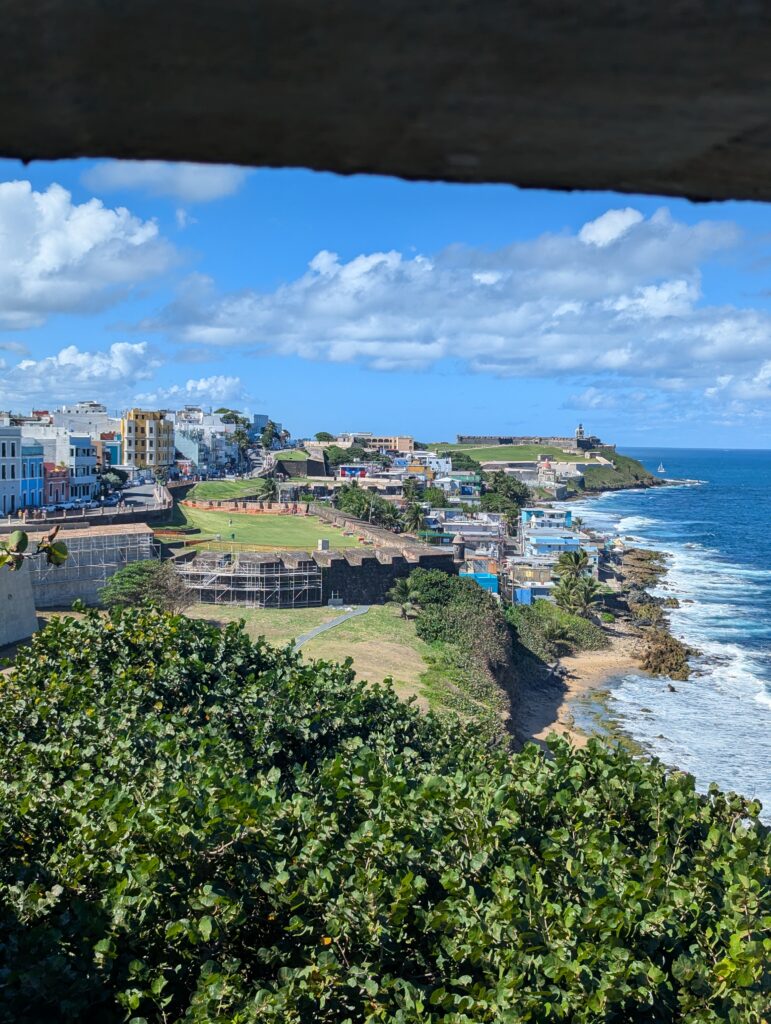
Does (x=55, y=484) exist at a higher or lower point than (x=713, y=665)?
higher

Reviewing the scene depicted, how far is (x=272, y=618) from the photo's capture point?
2839cm

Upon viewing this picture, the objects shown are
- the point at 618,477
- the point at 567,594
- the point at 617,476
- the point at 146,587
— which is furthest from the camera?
the point at 617,476

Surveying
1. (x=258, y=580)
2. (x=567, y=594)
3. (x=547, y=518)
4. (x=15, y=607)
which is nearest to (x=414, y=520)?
(x=547, y=518)

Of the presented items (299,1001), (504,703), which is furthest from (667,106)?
(504,703)

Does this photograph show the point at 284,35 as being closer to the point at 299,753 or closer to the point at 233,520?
the point at 299,753

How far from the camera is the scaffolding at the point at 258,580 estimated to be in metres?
30.1

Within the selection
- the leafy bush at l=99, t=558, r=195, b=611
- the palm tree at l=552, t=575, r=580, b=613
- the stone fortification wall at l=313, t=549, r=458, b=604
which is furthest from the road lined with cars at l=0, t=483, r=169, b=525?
the palm tree at l=552, t=575, r=580, b=613

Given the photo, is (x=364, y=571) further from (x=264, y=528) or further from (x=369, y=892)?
(x=369, y=892)

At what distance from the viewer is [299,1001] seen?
5.21 metres

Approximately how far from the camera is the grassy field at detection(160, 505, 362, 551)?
134 ft

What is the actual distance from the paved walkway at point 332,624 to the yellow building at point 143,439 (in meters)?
37.1

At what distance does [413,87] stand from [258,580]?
2951 cm

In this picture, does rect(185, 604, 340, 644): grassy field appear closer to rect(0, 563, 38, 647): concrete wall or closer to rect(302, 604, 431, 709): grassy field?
rect(302, 604, 431, 709): grassy field

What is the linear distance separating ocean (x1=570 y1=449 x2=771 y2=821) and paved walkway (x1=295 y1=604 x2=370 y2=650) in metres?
8.59
